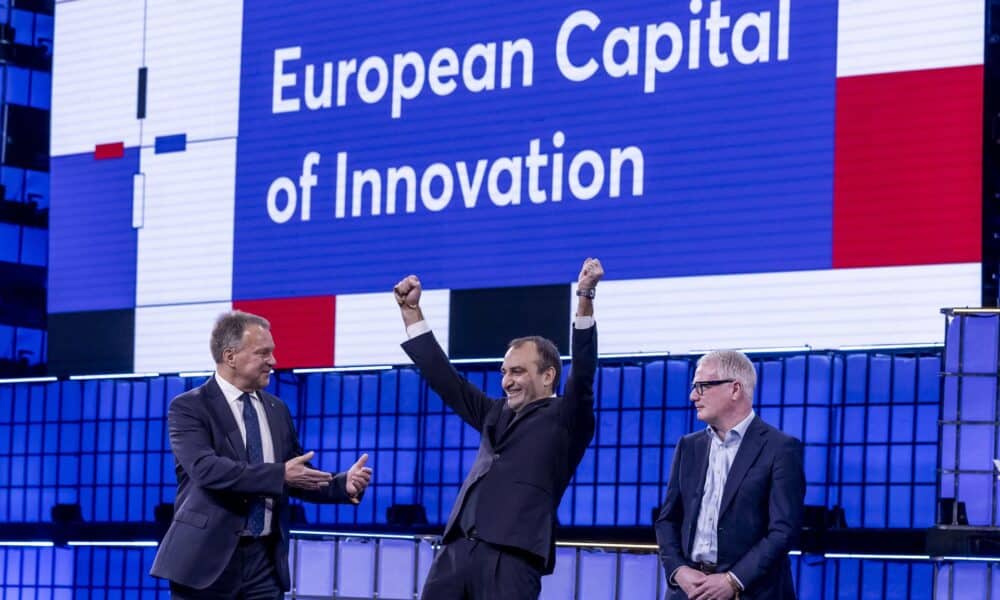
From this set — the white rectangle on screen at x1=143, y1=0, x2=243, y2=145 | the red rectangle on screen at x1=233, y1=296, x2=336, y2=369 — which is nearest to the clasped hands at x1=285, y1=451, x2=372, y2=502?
the red rectangle on screen at x1=233, y1=296, x2=336, y2=369

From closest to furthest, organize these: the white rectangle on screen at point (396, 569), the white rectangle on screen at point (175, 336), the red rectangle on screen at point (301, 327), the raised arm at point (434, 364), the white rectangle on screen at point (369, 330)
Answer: the raised arm at point (434, 364) → the white rectangle on screen at point (396, 569) → the white rectangle on screen at point (369, 330) → the red rectangle on screen at point (301, 327) → the white rectangle on screen at point (175, 336)

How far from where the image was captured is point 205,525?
525 centimetres

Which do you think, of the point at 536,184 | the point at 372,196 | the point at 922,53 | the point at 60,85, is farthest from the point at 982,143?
the point at 60,85

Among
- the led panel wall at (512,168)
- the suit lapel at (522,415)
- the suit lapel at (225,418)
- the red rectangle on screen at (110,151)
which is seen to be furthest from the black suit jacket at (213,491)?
the red rectangle on screen at (110,151)

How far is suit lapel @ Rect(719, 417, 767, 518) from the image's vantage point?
17.4ft

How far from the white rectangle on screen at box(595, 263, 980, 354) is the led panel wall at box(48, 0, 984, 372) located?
1 centimetres

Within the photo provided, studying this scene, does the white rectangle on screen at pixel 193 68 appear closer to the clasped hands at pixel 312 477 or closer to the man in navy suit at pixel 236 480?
the man in navy suit at pixel 236 480

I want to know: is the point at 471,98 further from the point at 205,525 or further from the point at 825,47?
the point at 205,525

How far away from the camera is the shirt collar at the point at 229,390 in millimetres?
5441

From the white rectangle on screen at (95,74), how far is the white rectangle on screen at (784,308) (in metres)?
3.32

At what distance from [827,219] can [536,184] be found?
4.95 ft

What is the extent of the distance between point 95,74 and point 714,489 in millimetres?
6321

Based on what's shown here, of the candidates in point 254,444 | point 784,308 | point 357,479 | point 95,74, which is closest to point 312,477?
point 357,479

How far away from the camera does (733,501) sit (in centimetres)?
529
